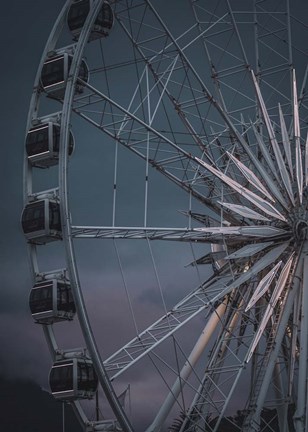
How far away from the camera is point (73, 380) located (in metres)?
34.6

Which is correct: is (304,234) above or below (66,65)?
below

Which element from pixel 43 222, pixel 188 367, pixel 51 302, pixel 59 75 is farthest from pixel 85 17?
pixel 188 367

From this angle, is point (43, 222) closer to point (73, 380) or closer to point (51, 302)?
point (51, 302)

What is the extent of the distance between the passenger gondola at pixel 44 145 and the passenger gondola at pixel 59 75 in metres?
1.28

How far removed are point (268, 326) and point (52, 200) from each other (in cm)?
794

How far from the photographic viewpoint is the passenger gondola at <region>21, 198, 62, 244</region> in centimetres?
3600

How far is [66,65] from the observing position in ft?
124

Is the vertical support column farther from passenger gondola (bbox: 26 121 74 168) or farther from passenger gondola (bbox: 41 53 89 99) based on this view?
passenger gondola (bbox: 41 53 89 99)

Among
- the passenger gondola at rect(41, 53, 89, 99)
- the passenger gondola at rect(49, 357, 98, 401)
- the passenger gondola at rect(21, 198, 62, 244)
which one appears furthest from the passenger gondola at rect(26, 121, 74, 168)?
the passenger gondola at rect(49, 357, 98, 401)

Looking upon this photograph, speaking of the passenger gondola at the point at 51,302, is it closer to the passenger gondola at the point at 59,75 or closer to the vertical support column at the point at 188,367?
the vertical support column at the point at 188,367

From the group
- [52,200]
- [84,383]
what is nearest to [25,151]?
[52,200]

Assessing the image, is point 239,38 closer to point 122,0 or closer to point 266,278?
point 122,0

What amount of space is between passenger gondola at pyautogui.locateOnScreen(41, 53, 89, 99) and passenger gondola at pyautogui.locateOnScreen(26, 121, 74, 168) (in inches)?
50.3

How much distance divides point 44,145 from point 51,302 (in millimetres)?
5259
